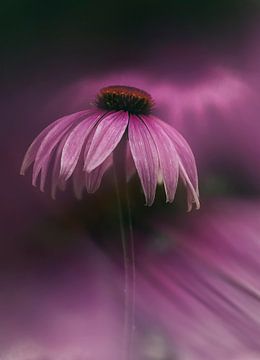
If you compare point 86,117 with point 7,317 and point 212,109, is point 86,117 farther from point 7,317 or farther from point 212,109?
point 7,317

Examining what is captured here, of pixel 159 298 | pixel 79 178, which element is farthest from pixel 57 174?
pixel 159 298

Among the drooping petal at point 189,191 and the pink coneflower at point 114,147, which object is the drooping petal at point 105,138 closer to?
the pink coneflower at point 114,147

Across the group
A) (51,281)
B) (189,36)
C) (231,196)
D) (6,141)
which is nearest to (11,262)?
(51,281)

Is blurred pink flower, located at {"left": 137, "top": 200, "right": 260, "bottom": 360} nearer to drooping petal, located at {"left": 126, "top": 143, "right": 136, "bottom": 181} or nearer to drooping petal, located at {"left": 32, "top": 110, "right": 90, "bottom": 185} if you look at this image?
drooping petal, located at {"left": 126, "top": 143, "right": 136, "bottom": 181}

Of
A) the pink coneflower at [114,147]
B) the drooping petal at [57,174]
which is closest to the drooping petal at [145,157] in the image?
the pink coneflower at [114,147]

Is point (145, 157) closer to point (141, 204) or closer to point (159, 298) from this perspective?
point (141, 204)

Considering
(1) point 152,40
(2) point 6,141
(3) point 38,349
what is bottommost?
(3) point 38,349

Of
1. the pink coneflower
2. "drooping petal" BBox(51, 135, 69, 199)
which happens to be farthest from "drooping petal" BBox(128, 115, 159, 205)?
"drooping petal" BBox(51, 135, 69, 199)

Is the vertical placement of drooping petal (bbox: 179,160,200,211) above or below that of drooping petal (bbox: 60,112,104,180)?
below
